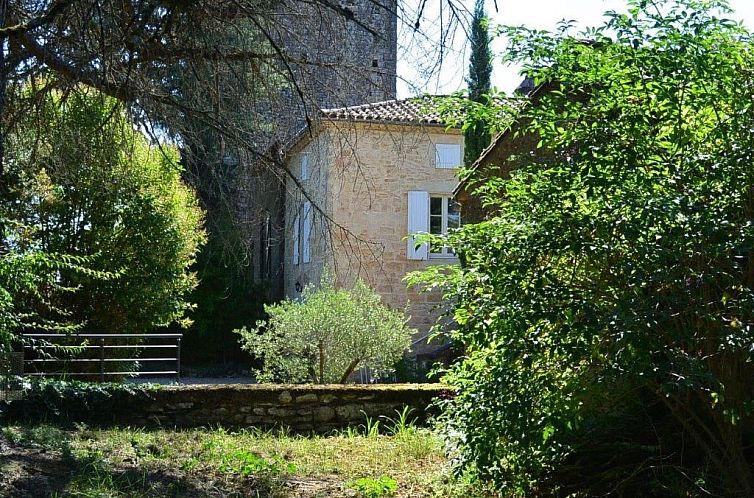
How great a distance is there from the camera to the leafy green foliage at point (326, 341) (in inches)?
484

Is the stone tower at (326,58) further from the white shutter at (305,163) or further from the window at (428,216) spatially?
the window at (428,216)

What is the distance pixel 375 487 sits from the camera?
646 cm

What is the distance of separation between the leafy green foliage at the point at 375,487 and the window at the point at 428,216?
39.2 feet

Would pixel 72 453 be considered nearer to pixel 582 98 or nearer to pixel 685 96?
pixel 582 98

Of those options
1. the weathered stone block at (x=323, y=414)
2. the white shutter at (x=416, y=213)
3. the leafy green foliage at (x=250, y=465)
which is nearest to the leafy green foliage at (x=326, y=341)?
the weathered stone block at (x=323, y=414)

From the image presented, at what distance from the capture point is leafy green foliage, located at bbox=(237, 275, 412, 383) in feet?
40.3

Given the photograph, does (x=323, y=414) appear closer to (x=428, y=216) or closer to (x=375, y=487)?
(x=375, y=487)

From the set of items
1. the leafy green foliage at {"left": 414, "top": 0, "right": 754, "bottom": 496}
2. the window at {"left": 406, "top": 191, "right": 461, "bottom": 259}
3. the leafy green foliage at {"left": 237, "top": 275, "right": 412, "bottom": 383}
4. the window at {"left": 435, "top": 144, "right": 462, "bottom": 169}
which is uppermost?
the window at {"left": 435, "top": 144, "right": 462, "bottom": 169}

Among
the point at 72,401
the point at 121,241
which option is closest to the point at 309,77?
the point at 72,401

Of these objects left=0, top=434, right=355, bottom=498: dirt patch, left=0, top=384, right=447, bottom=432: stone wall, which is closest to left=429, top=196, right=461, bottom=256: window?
left=0, top=384, right=447, bottom=432: stone wall

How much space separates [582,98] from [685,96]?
99 cm

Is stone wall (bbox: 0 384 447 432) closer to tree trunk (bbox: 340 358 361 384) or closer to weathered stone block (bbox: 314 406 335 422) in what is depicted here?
weathered stone block (bbox: 314 406 335 422)

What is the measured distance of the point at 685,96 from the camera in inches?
211

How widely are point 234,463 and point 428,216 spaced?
1245cm
